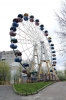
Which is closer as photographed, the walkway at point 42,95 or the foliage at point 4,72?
the walkway at point 42,95

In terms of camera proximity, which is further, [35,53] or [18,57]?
[35,53]

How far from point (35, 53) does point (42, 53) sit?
2.05 m

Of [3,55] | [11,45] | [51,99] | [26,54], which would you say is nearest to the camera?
[51,99]

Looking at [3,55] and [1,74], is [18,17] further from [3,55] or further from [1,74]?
[3,55]

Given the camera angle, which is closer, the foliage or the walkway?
the walkway

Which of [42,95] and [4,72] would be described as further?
[4,72]

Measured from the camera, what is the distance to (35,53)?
33.8 meters

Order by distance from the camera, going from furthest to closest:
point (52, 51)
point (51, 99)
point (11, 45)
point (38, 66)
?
point (52, 51) → point (38, 66) → point (11, 45) → point (51, 99)

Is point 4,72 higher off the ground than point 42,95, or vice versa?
point 4,72

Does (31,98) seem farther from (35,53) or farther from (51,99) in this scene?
(35,53)

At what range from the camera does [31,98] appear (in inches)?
515

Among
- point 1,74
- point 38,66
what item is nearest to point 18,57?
point 38,66

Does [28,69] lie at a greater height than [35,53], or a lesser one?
lesser

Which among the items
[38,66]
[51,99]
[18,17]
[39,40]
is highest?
[18,17]
